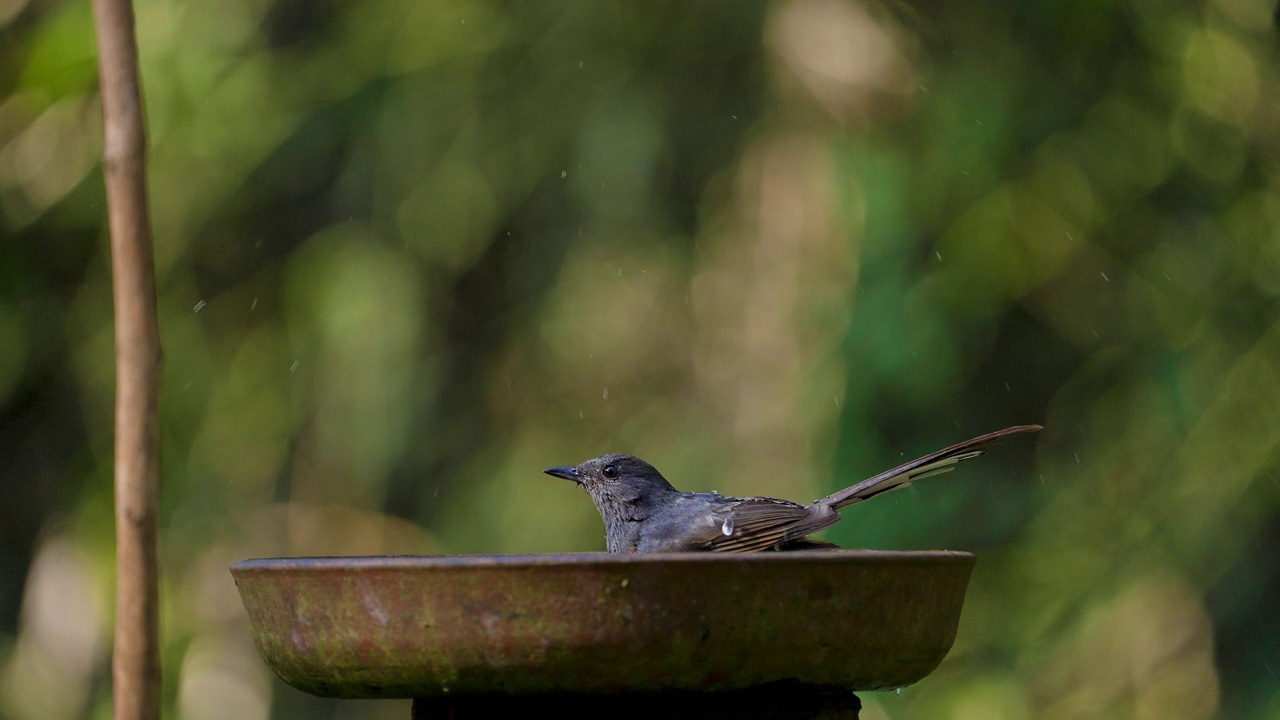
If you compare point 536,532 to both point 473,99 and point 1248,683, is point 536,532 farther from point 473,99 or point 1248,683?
point 1248,683

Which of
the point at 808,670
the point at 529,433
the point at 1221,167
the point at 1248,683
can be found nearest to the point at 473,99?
the point at 529,433

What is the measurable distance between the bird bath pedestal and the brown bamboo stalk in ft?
0.95

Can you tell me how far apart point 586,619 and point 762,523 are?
1344 millimetres

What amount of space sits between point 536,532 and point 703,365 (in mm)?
940

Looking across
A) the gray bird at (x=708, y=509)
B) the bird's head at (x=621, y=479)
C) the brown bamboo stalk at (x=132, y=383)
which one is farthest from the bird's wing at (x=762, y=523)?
the brown bamboo stalk at (x=132, y=383)

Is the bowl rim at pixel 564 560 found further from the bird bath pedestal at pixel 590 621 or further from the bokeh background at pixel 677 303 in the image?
the bokeh background at pixel 677 303

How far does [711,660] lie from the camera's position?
1.64 meters

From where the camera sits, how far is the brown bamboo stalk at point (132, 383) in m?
1.40

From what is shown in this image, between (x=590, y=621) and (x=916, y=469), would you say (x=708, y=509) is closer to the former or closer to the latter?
(x=916, y=469)

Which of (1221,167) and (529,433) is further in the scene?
(529,433)

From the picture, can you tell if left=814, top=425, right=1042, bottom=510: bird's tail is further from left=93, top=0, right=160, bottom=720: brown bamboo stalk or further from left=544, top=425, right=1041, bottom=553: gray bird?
left=93, top=0, right=160, bottom=720: brown bamboo stalk

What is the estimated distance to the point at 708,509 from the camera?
126 inches

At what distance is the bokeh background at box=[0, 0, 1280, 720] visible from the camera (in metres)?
4.52

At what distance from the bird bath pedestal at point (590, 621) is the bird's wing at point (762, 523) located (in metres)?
0.98
